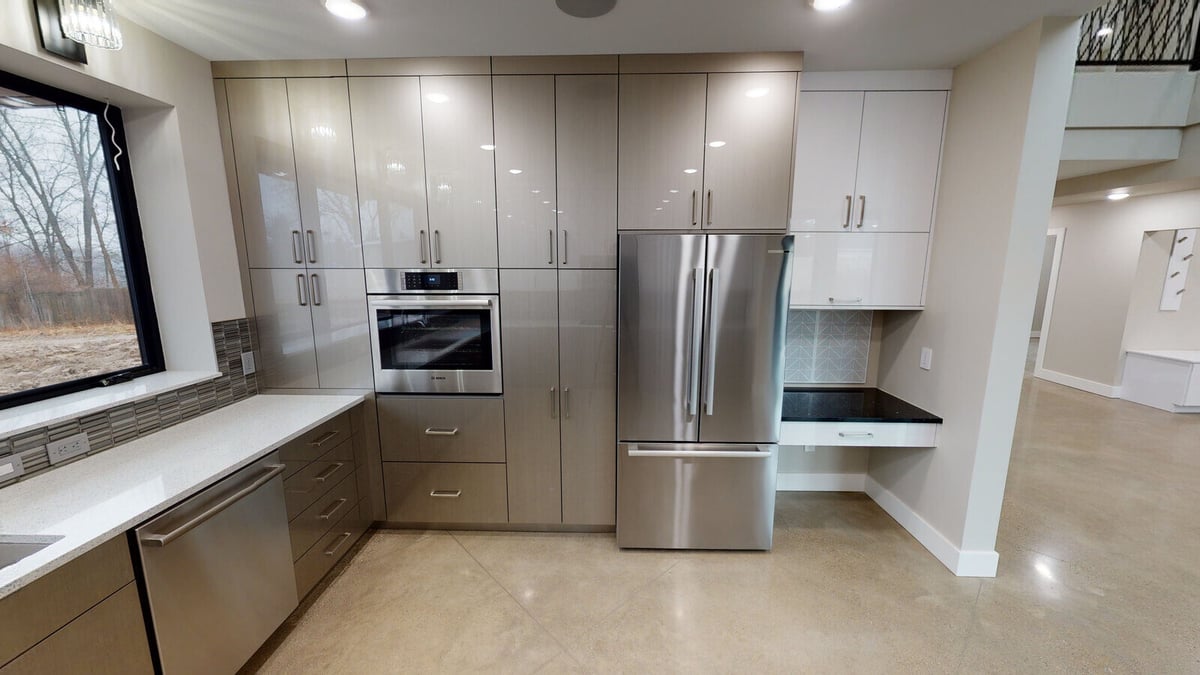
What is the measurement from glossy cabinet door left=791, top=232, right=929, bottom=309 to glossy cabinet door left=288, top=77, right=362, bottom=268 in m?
2.55

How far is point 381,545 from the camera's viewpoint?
2496mm

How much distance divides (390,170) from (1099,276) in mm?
8041

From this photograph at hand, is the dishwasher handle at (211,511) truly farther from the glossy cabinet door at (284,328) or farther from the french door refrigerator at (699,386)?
the french door refrigerator at (699,386)

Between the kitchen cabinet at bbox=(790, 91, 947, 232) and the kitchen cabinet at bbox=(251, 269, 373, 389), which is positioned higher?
the kitchen cabinet at bbox=(790, 91, 947, 232)

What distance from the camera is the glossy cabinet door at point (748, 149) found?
2.13 metres

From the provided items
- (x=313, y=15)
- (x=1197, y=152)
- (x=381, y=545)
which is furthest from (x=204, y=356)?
(x=1197, y=152)

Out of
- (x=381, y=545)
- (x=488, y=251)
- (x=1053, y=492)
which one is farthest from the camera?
(x=1053, y=492)

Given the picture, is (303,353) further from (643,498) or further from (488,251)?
(643,498)

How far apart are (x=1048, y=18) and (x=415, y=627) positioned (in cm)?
393

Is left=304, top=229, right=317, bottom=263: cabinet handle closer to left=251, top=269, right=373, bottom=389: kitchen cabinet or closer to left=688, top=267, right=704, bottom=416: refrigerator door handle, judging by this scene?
left=251, top=269, right=373, bottom=389: kitchen cabinet

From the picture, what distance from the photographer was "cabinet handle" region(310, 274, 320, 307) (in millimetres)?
2352

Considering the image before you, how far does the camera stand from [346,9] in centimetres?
171

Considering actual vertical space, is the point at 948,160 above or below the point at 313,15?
below

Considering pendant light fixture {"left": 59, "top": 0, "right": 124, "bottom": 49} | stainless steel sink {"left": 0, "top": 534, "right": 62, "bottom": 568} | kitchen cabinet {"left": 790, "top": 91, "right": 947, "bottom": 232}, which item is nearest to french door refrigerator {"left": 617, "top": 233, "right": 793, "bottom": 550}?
kitchen cabinet {"left": 790, "top": 91, "right": 947, "bottom": 232}
